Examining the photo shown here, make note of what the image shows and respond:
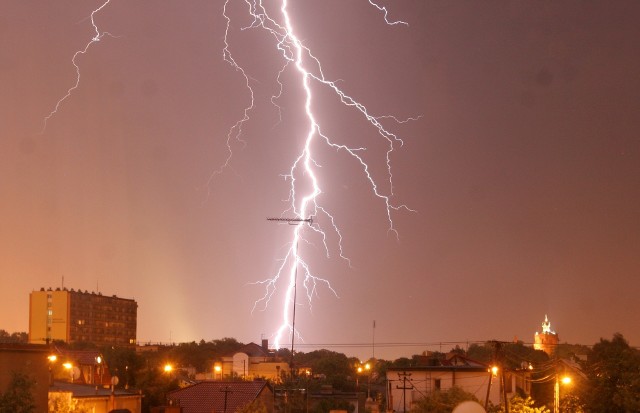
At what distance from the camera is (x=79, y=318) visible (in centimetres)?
14725

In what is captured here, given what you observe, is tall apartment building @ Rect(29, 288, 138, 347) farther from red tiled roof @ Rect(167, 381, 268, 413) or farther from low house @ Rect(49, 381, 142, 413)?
low house @ Rect(49, 381, 142, 413)

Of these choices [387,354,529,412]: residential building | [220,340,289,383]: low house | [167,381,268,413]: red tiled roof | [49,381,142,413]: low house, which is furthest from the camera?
[220,340,289,383]: low house

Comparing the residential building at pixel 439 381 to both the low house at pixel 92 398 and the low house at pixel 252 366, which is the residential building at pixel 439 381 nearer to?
the low house at pixel 92 398

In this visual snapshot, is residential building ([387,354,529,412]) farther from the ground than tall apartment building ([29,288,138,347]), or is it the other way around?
tall apartment building ([29,288,138,347])

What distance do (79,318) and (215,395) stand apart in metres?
110

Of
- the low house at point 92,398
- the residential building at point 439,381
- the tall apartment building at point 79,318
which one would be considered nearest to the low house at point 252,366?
the residential building at point 439,381

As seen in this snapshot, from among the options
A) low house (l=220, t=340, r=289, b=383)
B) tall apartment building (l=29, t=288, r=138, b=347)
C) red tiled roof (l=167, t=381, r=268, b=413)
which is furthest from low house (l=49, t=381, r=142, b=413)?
tall apartment building (l=29, t=288, r=138, b=347)

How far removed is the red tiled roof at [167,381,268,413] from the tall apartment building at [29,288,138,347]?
306 feet

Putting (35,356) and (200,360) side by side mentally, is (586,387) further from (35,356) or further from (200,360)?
(200,360)

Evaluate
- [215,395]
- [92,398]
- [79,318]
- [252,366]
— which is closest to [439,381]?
[215,395]

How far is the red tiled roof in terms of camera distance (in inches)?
1631

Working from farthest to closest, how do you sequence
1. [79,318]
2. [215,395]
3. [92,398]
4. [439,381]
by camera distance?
1. [79,318]
2. [439,381]
3. [215,395]
4. [92,398]

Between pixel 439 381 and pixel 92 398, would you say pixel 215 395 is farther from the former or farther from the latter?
pixel 439 381

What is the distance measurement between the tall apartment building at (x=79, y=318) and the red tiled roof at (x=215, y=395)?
93394 millimetres
